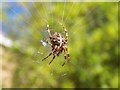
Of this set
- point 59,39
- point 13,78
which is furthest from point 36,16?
point 59,39

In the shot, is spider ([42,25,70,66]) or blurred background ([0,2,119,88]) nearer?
spider ([42,25,70,66])

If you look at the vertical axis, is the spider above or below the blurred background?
below

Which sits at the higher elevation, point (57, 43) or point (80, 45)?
point (80, 45)

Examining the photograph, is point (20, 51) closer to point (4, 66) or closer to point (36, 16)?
point (36, 16)

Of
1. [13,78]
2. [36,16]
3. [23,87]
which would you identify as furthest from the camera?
[13,78]

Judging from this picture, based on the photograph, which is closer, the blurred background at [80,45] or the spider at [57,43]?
the spider at [57,43]

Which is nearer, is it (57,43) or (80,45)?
(57,43)

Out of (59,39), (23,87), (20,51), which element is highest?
(20,51)

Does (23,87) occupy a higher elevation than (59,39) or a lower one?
higher

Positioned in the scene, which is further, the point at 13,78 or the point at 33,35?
the point at 13,78

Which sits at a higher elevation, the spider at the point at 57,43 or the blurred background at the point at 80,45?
the blurred background at the point at 80,45

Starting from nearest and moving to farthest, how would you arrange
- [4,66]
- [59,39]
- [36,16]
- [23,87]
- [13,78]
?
[59,39] → [36,16] → [23,87] → [13,78] → [4,66]
